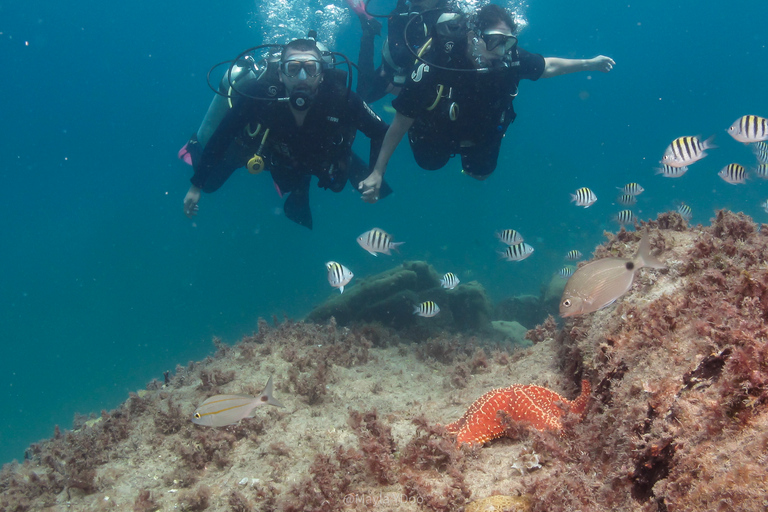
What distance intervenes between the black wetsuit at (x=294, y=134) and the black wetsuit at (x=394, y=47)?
123cm

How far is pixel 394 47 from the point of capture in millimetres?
10312

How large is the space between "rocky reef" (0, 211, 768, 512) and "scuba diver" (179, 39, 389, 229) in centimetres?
423

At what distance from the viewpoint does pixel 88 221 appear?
9269 cm

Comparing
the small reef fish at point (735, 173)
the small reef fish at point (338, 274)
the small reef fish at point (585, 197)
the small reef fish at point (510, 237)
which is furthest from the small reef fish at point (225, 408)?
the small reef fish at point (735, 173)

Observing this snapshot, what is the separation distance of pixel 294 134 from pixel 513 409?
689cm

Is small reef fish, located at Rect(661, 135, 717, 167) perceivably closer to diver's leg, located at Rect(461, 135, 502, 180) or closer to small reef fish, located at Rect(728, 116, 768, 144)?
small reef fish, located at Rect(728, 116, 768, 144)

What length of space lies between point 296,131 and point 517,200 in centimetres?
8742

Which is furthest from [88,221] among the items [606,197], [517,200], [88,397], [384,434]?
[606,197]

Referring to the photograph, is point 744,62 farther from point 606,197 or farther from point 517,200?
point 517,200

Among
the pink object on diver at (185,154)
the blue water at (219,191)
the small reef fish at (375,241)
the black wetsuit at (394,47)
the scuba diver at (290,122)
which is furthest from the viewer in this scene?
the blue water at (219,191)

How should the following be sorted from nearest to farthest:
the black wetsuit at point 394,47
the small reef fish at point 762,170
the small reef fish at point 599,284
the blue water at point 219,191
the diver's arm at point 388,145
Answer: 1. the small reef fish at point 599,284
2. the diver's arm at point 388,145
3. the small reef fish at point 762,170
4. the black wetsuit at point 394,47
5. the blue water at point 219,191

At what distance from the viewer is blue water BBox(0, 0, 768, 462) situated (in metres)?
47.1

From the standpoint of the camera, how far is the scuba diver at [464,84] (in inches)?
243

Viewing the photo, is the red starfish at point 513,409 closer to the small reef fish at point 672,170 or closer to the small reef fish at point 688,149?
the small reef fish at point 688,149
